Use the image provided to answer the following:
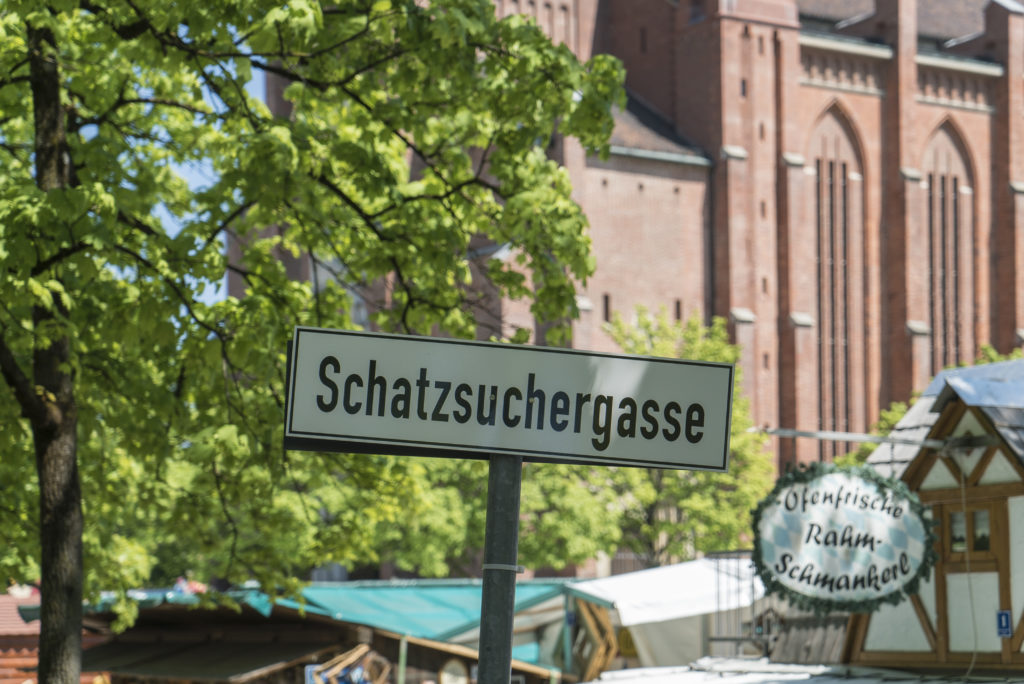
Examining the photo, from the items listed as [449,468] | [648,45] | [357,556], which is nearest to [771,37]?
[648,45]

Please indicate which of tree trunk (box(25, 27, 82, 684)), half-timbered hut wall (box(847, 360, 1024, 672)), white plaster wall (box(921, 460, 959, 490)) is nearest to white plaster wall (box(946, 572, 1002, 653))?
half-timbered hut wall (box(847, 360, 1024, 672))

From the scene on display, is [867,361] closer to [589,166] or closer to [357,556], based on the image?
[589,166]

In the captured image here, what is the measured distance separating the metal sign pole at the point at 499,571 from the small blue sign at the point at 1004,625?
10052mm

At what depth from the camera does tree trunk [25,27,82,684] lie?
401 inches

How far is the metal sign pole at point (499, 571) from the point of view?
400cm

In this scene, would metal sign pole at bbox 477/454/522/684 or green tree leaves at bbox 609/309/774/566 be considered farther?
green tree leaves at bbox 609/309/774/566

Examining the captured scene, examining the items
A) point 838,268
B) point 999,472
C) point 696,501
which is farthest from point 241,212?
point 838,268

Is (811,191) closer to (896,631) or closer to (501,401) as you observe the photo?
(896,631)

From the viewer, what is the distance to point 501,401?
414cm

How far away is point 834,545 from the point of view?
43.3 feet

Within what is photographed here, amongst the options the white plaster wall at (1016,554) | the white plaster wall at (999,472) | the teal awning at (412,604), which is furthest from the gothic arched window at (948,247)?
the white plaster wall at (1016,554)

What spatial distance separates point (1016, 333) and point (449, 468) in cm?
3022

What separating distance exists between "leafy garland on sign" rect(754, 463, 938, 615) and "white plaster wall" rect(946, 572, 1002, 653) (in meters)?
0.56

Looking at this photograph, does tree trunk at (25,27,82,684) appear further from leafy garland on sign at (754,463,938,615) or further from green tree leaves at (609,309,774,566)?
green tree leaves at (609,309,774,566)
